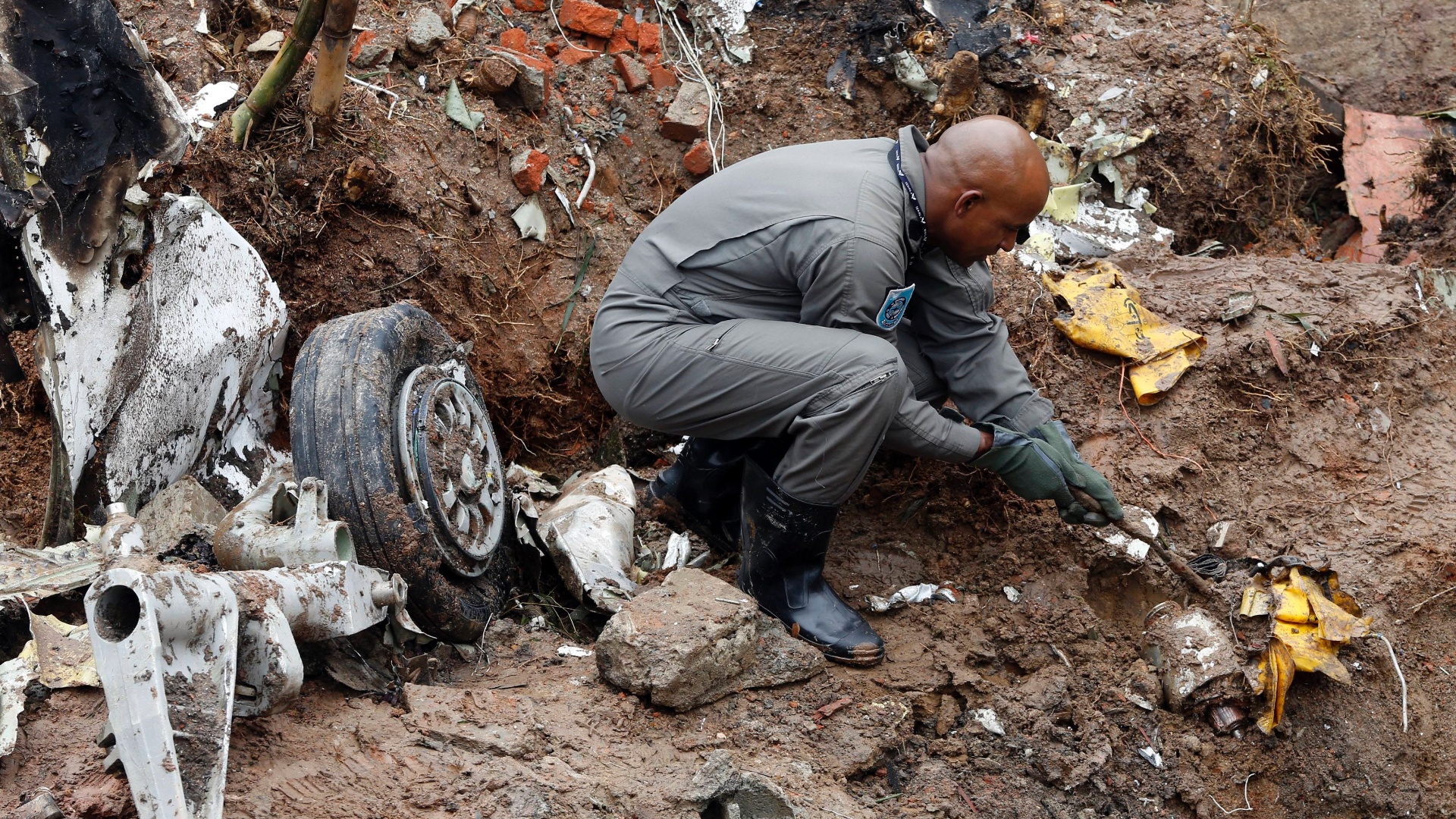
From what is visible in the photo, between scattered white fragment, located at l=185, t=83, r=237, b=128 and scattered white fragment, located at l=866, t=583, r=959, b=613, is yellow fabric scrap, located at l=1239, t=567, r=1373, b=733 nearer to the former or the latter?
scattered white fragment, located at l=866, t=583, r=959, b=613

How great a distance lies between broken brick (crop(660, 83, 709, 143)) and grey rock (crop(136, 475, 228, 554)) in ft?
8.81

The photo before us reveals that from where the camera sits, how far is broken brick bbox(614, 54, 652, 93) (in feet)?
16.0

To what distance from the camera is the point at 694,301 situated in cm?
312

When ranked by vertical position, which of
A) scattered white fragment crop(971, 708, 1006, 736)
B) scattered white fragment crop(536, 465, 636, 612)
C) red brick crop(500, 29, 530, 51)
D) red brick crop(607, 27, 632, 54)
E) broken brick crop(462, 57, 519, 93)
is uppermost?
red brick crop(500, 29, 530, 51)

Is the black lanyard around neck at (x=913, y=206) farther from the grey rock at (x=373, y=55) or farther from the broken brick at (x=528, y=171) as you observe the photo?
the grey rock at (x=373, y=55)

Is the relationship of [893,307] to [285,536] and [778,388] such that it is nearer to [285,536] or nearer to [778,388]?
[778,388]

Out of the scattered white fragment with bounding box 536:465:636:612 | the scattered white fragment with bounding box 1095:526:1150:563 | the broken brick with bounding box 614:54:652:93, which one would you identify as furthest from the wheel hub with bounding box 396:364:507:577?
the broken brick with bounding box 614:54:652:93

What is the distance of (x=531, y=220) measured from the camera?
173 inches

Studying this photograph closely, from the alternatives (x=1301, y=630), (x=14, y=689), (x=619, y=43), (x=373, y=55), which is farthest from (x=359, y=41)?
(x=1301, y=630)

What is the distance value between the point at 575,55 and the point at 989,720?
3.44 metres

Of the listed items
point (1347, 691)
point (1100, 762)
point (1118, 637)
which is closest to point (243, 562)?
point (1100, 762)

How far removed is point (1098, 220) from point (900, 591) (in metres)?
2.36

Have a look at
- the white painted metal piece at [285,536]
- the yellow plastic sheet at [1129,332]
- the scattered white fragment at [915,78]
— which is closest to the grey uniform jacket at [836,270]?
the yellow plastic sheet at [1129,332]

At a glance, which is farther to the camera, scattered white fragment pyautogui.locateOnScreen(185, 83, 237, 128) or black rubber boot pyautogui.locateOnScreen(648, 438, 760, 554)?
scattered white fragment pyautogui.locateOnScreen(185, 83, 237, 128)
